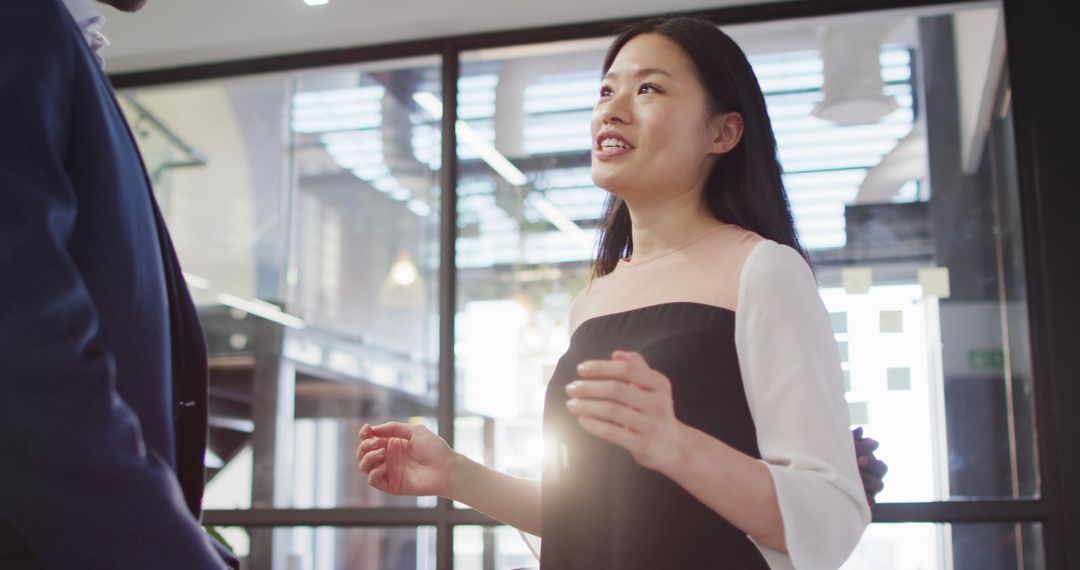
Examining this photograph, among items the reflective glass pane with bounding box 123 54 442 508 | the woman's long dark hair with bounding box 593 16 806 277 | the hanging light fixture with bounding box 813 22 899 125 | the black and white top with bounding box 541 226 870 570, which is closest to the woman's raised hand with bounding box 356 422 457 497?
the black and white top with bounding box 541 226 870 570

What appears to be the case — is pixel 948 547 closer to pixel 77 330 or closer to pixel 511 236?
pixel 511 236

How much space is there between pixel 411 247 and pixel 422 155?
1.09ft

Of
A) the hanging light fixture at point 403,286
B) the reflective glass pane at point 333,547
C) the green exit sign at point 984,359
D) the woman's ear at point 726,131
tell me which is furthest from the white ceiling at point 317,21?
the woman's ear at point 726,131

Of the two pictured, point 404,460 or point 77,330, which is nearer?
Answer: point 77,330

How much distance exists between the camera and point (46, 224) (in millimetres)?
802

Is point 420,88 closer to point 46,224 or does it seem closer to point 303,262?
point 303,262

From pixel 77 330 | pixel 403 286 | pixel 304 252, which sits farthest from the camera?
pixel 304 252

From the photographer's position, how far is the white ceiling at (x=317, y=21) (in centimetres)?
297

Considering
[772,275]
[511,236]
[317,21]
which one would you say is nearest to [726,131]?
[772,275]

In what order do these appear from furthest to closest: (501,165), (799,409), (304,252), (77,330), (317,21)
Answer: (304,252), (501,165), (317,21), (799,409), (77,330)

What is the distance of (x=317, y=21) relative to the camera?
310cm

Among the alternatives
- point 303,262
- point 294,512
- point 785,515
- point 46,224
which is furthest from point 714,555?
point 303,262

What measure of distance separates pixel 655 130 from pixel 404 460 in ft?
1.81

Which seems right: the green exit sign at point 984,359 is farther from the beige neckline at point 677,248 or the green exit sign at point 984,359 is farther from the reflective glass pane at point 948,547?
the beige neckline at point 677,248
